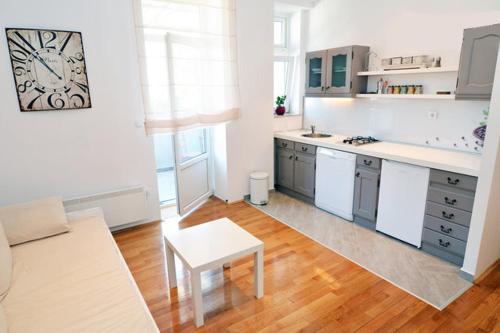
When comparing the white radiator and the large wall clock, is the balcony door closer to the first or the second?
the white radiator

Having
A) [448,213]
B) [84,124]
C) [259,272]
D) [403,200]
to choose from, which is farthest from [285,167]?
[84,124]

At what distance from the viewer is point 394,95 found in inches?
137

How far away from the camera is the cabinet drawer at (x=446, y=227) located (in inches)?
106

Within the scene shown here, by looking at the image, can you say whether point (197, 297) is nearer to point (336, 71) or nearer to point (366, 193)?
point (366, 193)

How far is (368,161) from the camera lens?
339cm

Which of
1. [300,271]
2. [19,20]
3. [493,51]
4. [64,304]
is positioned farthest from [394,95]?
[19,20]

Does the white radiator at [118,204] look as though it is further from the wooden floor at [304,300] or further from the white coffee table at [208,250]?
the white coffee table at [208,250]

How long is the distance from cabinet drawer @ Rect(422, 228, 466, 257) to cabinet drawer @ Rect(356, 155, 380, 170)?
782 mm

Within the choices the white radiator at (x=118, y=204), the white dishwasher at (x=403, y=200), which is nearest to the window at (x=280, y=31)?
the white dishwasher at (x=403, y=200)

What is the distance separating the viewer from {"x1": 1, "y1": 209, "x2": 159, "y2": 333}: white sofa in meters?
1.60

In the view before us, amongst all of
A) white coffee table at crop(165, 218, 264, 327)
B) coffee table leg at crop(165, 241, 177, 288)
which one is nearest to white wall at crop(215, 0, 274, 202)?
white coffee table at crop(165, 218, 264, 327)

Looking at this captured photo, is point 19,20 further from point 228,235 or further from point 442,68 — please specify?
point 442,68

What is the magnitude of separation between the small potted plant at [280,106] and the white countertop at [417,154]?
87 centimetres

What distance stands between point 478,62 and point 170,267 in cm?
308
